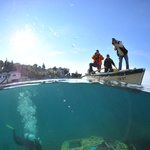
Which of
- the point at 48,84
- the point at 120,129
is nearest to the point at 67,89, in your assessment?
the point at 48,84

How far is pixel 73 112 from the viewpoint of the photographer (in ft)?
70.2

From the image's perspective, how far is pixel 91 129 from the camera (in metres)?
20.4

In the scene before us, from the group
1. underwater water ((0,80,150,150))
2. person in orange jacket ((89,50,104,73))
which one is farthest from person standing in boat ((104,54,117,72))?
underwater water ((0,80,150,150))

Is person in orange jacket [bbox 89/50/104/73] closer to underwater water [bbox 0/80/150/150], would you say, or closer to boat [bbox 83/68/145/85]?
boat [bbox 83/68/145/85]

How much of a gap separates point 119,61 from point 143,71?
1.95 metres

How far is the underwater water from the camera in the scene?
15734 mm

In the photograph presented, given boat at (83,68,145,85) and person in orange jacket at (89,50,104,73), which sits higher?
person in orange jacket at (89,50,104,73)

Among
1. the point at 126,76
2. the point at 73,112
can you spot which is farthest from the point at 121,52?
the point at 73,112

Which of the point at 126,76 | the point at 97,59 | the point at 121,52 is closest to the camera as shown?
the point at 126,76

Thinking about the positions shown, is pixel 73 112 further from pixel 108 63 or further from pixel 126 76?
pixel 126 76

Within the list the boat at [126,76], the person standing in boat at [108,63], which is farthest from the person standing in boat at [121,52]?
the person standing in boat at [108,63]

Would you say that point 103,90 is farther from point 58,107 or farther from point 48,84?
point 58,107

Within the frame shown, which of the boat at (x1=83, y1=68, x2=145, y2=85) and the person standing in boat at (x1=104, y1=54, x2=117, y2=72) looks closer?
the boat at (x1=83, y1=68, x2=145, y2=85)

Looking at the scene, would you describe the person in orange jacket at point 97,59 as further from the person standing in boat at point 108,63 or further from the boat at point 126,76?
the boat at point 126,76
